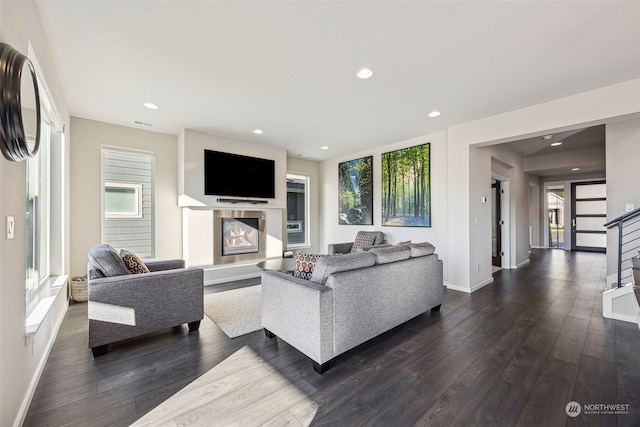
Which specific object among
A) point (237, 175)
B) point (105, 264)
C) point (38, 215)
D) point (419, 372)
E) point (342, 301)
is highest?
point (237, 175)

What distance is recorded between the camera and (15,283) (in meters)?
1.55

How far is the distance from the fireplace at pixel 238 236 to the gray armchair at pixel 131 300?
7.15 ft

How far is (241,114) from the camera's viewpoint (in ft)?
12.4

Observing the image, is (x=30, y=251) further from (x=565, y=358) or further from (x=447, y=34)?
(x=565, y=358)

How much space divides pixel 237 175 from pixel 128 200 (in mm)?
1794

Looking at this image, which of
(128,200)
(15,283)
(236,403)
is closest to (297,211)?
(128,200)

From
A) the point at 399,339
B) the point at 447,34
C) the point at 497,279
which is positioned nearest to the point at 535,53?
the point at 447,34

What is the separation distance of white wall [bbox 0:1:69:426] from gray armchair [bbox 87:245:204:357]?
390mm

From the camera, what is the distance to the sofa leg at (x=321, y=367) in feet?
6.68

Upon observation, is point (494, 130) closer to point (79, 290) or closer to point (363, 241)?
point (363, 241)

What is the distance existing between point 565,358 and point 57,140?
5658 millimetres

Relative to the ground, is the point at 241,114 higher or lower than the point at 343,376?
higher

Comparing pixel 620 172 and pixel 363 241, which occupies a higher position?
pixel 620 172

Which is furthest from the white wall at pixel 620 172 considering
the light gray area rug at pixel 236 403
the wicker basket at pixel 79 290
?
the wicker basket at pixel 79 290
